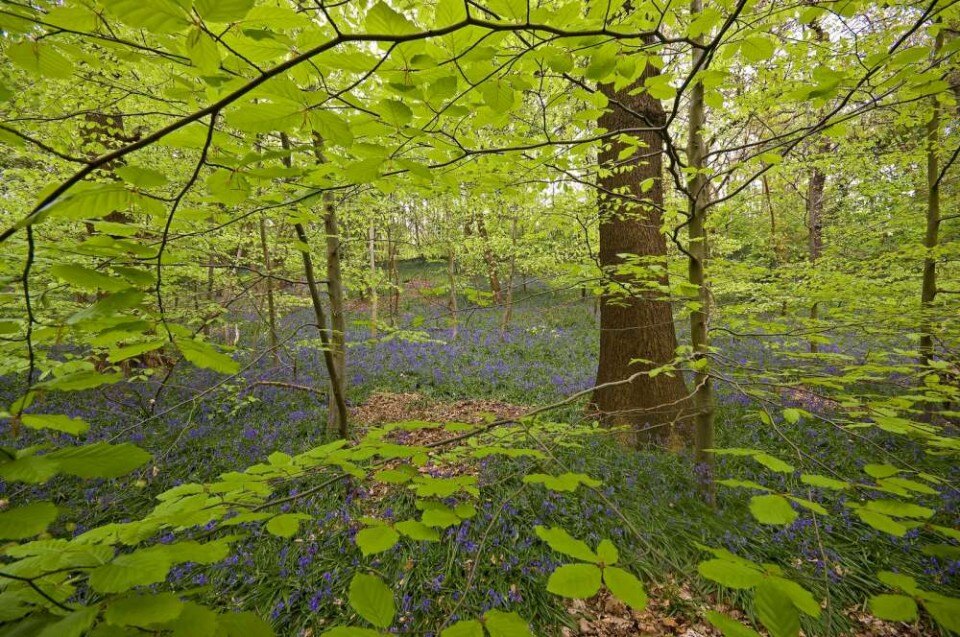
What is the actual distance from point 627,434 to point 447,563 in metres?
2.90

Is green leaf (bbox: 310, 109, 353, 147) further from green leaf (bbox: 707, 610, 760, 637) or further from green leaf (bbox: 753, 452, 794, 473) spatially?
green leaf (bbox: 753, 452, 794, 473)

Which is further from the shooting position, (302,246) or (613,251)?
(613,251)

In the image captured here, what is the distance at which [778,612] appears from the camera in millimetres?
829

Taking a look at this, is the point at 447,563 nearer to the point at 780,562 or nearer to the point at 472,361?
the point at 780,562

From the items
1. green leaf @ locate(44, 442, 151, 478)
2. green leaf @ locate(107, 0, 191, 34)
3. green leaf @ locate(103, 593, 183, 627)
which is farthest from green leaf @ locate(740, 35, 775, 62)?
green leaf @ locate(103, 593, 183, 627)

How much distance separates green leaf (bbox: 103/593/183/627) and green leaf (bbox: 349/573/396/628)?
31 cm

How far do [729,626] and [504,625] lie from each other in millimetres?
501

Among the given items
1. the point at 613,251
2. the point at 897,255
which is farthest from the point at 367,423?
the point at 897,255

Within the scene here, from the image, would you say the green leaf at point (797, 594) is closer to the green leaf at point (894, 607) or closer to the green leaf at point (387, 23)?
the green leaf at point (894, 607)

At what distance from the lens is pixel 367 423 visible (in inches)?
268

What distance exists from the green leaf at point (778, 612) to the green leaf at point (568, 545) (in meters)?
0.36

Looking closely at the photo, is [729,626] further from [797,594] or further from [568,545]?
[568,545]

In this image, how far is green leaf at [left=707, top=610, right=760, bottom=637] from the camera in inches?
32.9

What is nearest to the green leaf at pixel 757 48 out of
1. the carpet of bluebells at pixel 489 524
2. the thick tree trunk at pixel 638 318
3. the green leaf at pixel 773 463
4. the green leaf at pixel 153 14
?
the carpet of bluebells at pixel 489 524
